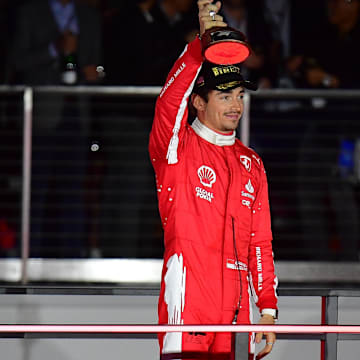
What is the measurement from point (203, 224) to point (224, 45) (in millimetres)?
646

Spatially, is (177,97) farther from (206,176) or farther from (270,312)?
(270,312)

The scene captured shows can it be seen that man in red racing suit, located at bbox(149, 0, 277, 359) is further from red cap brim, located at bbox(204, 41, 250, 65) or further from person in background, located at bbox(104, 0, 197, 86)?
person in background, located at bbox(104, 0, 197, 86)

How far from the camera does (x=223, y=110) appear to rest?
2877 millimetres

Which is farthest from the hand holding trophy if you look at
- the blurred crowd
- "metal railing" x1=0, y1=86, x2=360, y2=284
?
the blurred crowd

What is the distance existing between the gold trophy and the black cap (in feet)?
1.07

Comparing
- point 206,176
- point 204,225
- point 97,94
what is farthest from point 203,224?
point 97,94

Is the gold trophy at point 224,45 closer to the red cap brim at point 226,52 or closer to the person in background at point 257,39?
the red cap brim at point 226,52

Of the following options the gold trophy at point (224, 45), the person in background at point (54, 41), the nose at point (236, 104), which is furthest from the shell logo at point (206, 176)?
the person in background at point (54, 41)

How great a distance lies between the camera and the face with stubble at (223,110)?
9.43 ft

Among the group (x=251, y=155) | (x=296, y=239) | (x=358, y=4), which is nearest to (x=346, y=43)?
(x=358, y=4)

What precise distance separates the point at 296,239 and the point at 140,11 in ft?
5.67

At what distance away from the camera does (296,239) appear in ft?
17.2

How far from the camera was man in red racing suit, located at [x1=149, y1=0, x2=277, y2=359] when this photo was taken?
2695mm

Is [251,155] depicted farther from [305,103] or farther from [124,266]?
[305,103]
